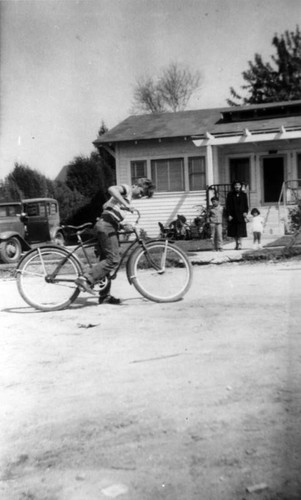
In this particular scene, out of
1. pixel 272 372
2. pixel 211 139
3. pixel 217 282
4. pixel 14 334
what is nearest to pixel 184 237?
pixel 211 139

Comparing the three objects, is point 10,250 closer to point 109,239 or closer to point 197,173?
point 197,173

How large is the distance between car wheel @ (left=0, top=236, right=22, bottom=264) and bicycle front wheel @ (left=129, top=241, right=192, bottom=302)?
8873 mm

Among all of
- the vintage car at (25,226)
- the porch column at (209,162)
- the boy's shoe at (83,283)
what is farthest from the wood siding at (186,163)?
the boy's shoe at (83,283)

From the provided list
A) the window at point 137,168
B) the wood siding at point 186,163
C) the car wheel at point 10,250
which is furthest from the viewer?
the window at point 137,168

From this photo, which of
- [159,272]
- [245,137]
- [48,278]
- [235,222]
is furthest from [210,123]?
[48,278]

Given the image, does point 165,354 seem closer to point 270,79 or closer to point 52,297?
point 52,297

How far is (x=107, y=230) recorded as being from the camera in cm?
650

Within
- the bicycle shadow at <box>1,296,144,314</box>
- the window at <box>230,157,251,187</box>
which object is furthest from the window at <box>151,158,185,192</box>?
the bicycle shadow at <box>1,296,144,314</box>

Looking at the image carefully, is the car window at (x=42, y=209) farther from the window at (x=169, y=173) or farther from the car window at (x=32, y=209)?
the window at (x=169, y=173)

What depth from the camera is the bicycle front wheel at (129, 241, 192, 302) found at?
6531 millimetres

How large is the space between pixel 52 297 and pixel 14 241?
912 centimetres

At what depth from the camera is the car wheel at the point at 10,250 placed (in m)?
14.8

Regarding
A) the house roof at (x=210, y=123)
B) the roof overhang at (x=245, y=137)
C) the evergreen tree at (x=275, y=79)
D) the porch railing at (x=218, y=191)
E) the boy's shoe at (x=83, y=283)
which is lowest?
the boy's shoe at (x=83, y=283)

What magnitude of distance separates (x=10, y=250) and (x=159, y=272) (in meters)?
9.40
